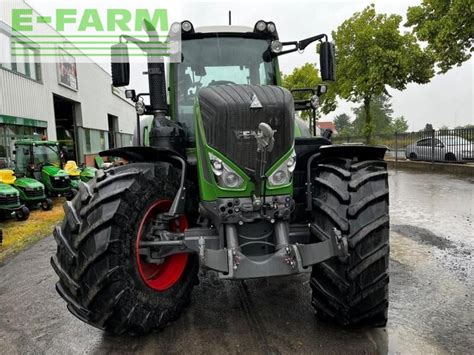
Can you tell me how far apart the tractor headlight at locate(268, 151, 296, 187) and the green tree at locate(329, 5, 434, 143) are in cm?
1851

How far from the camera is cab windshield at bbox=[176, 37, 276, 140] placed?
3.90m

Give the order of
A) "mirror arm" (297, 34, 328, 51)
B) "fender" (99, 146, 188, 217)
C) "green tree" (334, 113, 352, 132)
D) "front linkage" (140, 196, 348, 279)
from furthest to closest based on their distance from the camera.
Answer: "green tree" (334, 113, 352, 132), "mirror arm" (297, 34, 328, 51), "fender" (99, 146, 188, 217), "front linkage" (140, 196, 348, 279)

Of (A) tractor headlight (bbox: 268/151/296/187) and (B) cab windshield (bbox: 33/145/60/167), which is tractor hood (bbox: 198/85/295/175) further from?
(B) cab windshield (bbox: 33/145/60/167)

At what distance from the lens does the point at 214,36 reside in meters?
3.95

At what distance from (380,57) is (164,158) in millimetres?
18698

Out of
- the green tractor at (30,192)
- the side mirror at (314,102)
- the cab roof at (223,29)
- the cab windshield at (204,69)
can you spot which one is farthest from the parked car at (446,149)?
the green tractor at (30,192)

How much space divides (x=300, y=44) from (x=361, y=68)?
18202 millimetres

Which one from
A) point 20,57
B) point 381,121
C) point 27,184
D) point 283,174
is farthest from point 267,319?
point 381,121

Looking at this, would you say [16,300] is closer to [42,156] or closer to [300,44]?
[300,44]

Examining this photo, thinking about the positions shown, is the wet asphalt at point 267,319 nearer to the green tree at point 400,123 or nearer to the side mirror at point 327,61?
the side mirror at point 327,61

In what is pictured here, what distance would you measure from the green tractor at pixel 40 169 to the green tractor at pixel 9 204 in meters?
2.16

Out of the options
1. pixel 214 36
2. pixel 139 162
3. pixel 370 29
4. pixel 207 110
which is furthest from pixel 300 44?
pixel 370 29

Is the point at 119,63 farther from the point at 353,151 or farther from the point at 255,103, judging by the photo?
the point at 353,151

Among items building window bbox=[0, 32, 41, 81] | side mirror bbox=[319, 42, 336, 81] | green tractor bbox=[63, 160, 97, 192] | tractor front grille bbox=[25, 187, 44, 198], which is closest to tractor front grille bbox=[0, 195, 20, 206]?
tractor front grille bbox=[25, 187, 44, 198]
